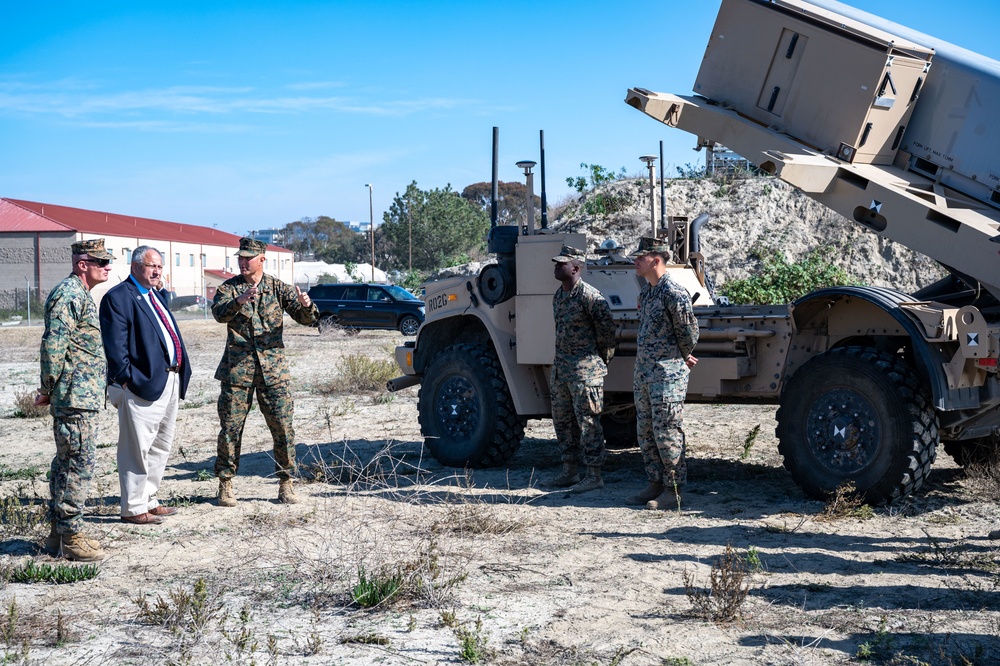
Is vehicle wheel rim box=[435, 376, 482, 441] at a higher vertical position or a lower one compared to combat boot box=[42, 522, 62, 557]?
higher

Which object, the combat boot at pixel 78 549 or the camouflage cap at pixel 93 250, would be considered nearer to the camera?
the combat boot at pixel 78 549

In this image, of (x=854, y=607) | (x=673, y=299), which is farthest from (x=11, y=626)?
(x=673, y=299)

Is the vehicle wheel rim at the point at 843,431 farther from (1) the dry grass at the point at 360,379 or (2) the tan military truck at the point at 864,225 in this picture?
(1) the dry grass at the point at 360,379

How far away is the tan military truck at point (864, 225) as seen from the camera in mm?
6598

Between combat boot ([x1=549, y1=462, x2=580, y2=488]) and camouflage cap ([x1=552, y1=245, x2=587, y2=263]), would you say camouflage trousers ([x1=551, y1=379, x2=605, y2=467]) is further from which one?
camouflage cap ([x1=552, y1=245, x2=587, y2=263])

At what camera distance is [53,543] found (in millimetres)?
6086

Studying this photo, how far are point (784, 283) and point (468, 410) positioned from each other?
13.0 meters

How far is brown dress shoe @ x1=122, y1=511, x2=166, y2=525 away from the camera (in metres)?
6.95

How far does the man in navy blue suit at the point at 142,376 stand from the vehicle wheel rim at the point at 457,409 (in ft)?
8.85

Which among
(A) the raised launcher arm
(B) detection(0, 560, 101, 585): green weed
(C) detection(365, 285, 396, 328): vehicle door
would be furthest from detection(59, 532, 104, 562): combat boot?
(C) detection(365, 285, 396, 328): vehicle door

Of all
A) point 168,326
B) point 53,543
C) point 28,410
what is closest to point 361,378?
point 28,410

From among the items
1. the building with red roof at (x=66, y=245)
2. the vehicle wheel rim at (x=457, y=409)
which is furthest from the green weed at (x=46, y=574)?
the building with red roof at (x=66, y=245)

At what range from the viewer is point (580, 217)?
83.1 ft

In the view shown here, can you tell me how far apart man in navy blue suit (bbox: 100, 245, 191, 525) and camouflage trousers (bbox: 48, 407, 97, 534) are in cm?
65
